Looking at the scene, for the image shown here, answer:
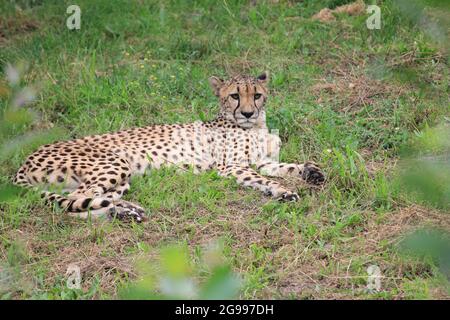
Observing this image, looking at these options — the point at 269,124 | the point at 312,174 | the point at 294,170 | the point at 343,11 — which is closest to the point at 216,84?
the point at 269,124

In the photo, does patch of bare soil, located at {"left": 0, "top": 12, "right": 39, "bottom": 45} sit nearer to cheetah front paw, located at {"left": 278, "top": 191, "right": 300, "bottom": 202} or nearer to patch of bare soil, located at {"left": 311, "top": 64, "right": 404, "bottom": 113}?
patch of bare soil, located at {"left": 311, "top": 64, "right": 404, "bottom": 113}

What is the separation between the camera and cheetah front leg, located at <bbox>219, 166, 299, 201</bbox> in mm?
5887

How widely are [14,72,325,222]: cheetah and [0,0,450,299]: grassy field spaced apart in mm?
143

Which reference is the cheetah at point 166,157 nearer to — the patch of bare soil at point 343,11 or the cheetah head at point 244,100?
the cheetah head at point 244,100

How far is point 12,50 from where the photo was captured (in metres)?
8.44

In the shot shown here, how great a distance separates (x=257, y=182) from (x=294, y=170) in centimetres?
39

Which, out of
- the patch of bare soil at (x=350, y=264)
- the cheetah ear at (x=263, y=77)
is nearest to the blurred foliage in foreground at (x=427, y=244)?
the patch of bare soil at (x=350, y=264)

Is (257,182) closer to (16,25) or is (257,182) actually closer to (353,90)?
(353,90)

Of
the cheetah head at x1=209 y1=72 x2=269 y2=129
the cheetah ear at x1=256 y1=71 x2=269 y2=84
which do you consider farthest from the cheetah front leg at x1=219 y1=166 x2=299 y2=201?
the cheetah ear at x1=256 y1=71 x2=269 y2=84

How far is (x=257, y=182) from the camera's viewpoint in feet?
20.4

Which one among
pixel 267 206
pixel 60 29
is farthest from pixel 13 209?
pixel 60 29

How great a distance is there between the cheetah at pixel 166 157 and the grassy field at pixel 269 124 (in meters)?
0.14

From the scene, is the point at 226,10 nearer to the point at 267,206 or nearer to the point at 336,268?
the point at 267,206
